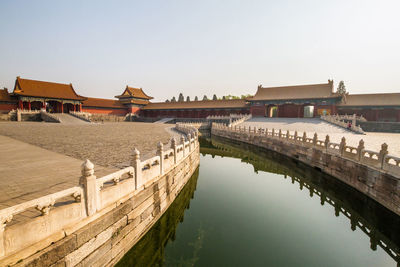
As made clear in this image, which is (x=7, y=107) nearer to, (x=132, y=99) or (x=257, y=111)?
(x=132, y=99)

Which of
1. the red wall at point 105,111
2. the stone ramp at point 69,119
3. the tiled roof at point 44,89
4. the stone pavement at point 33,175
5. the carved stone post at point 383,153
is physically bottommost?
the stone pavement at point 33,175

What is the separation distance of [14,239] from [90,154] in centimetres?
687

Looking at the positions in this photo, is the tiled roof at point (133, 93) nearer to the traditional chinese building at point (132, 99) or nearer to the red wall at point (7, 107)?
the traditional chinese building at point (132, 99)

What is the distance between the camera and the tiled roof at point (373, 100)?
1141 inches

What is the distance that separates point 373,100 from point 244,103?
20.8 m

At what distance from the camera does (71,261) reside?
3.31 meters

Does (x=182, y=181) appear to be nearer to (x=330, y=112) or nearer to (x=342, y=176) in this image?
(x=342, y=176)

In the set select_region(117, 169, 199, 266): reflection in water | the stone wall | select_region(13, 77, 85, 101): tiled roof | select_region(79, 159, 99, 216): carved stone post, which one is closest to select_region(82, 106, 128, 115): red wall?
select_region(13, 77, 85, 101): tiled roof

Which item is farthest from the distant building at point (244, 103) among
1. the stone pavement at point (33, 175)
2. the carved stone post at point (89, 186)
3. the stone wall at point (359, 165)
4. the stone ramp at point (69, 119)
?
the carved stone post at point (89, 186)

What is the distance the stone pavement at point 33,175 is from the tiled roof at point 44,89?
98.5 feet

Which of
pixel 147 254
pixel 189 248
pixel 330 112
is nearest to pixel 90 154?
pixel 147 254

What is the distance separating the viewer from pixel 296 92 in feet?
116

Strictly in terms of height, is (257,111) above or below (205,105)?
below

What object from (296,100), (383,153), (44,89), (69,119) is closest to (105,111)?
(44,89)
